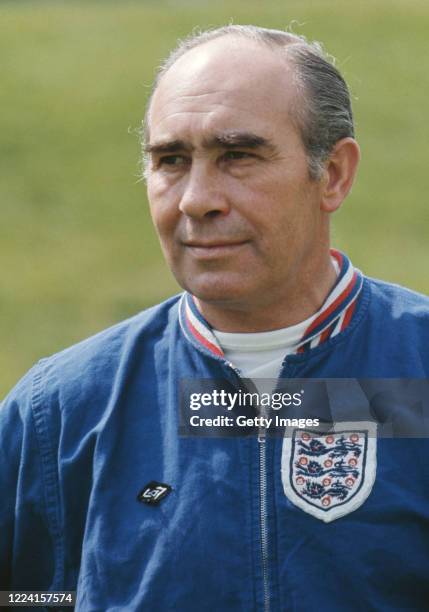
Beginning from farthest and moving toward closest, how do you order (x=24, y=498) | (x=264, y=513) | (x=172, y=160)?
1. (x=24, y=498)
2. (x=172, y=160)
3. (x=264, y=513)

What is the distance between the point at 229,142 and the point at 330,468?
0.82 m

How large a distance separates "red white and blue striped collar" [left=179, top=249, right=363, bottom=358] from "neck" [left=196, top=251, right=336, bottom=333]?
0.03m

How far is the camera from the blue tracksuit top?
10.4 feet

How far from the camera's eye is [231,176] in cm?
327

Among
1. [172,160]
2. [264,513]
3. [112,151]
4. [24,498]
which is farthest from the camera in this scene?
[112,151]

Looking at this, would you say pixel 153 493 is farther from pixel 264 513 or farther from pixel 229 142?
pixel 229 142

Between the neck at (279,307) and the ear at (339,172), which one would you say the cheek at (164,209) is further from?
the ear at (339,172)

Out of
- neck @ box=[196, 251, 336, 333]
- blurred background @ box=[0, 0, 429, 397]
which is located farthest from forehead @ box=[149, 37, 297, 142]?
blurred background @ box=[0, 0, 429, 397]

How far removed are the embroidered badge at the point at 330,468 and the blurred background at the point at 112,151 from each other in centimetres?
593

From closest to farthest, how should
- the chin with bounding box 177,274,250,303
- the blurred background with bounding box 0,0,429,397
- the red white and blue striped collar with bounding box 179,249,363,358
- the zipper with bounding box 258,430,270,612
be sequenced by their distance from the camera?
the zipper with bounding box 258,430,270,612
the chin with bounding box 177,274,250,303
the red white and blue striped collar with bounding box 179,249,363,358
the blurred background with bounding box 0,0,429,397

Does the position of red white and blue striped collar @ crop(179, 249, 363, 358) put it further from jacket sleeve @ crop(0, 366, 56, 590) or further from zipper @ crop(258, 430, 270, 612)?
jacket sleeve @ crop(0, 366, 56, 590)

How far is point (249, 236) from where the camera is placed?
327 cm

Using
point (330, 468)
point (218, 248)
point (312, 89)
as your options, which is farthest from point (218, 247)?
point (330, 468)

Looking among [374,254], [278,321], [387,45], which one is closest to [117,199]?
[374,254]
